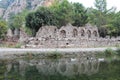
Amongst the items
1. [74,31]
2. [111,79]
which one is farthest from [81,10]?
[111,79]

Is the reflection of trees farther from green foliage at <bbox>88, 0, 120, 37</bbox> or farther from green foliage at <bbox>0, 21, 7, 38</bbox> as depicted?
green foliage at <bbox>88, 0, 120, 37</bbox>

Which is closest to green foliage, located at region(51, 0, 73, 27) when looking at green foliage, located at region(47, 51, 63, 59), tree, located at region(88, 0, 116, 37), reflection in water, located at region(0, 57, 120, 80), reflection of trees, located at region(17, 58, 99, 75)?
tree, located at region(88, 0, 116, 37)

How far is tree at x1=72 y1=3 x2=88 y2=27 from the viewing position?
62241 mm

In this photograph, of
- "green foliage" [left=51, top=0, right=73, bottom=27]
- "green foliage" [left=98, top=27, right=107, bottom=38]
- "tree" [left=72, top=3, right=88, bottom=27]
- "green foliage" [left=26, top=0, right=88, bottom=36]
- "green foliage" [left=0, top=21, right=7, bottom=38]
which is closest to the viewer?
"green foliage" [left=26, top=0, right=88, bottom=36]

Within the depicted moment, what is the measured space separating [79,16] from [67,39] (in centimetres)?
2296

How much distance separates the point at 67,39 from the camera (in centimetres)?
4025

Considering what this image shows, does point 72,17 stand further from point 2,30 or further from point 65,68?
point 65,68

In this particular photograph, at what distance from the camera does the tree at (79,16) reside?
62241mm

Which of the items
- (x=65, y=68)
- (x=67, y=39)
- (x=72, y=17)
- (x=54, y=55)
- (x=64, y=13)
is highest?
(x=64, y=13)

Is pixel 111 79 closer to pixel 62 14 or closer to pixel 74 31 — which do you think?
pixel 74 31

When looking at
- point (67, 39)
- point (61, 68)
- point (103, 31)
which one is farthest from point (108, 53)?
point (103, 31)

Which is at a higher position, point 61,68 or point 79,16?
point 79,16

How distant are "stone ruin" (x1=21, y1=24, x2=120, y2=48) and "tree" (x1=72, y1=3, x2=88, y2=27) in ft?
24.2

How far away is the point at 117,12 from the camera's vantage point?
72500 mm
